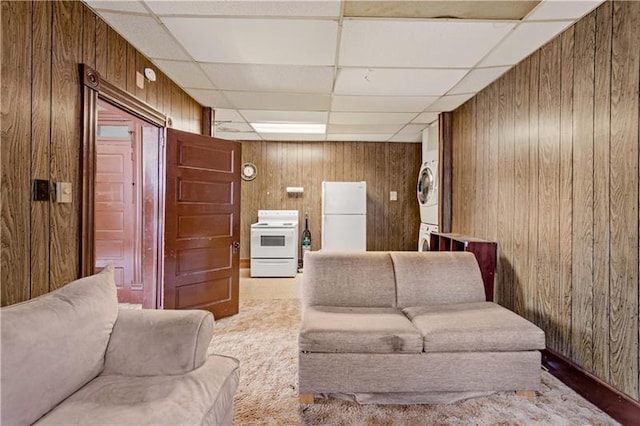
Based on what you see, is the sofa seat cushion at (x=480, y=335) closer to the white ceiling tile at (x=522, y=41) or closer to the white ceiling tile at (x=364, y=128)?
the white ceiling tile at (x=522, y=41)

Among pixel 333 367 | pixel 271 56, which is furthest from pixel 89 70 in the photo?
pixel 333 367

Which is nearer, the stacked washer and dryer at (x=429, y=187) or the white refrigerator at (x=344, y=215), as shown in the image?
the stacked washer and dryer at (x=429, y=187)

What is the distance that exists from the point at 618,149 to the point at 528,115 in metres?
0.90

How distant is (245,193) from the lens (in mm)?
6234

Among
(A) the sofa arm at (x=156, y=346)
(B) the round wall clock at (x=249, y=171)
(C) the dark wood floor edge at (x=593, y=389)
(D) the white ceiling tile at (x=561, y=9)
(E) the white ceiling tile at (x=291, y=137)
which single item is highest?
(E) the white ceiling tile at (x=291, y=137)

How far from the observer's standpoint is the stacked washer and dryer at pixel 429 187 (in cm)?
451

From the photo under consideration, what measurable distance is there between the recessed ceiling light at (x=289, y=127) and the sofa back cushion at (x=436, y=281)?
118 inches

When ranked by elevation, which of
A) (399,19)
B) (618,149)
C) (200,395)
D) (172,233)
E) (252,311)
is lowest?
(252,311)

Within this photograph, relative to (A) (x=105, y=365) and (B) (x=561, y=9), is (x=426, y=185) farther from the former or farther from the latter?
→ (A) (x=105, y=365)

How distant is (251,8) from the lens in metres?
2.02

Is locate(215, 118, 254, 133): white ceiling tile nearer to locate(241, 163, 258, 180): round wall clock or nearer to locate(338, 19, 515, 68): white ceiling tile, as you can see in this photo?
locate(241, 163, 258, 180): round wall clock

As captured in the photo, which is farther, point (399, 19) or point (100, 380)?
point (399, 19)

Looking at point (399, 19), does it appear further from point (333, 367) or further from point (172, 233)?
point (172, 233)

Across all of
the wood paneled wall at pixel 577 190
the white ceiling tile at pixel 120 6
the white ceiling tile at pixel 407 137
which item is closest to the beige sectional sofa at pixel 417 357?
the wood paneled wall at pixel 577 190
